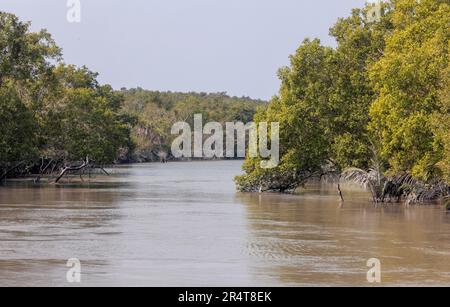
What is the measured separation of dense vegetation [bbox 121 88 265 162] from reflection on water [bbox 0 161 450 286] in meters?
85.8

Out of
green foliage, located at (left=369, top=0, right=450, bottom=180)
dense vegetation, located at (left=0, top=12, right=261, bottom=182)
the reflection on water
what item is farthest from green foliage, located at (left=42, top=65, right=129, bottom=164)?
green foliage, located at (left=369, top=0, right=450, bottom=180)

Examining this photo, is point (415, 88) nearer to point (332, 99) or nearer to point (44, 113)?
point (332, 99)

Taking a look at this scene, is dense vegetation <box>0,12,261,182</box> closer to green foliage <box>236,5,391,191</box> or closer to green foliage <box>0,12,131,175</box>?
green foliage <box>0,12,131,175</box>

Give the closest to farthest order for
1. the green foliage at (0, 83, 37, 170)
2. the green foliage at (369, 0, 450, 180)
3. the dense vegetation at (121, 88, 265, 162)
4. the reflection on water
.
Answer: the reflection on water
the green foliage at (369, 0, 450, 180)
the green foliage at (0, 83, 37, 170)
the dense vegetation at (121, 88, 265, 162)

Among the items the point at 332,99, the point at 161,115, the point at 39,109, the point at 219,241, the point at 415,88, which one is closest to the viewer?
the point at 219,241

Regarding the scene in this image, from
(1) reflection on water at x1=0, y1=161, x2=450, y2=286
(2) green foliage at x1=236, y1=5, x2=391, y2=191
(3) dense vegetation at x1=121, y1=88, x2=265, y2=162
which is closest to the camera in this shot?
(1) reflection on water at x1=0, y1=161, x2=450, y2=286

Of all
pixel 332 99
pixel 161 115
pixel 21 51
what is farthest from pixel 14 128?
pixel 161 115

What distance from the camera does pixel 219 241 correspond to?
25828 millimetres

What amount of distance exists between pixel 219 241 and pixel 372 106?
45.9 feet

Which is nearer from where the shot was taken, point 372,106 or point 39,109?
point 372,106

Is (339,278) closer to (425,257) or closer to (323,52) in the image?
(425,257)

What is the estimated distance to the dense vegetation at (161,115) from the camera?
138 meters

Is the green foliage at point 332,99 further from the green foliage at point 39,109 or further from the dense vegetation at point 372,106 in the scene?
the green foliage at point 39,109

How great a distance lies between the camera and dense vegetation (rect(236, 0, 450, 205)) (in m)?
34.9
